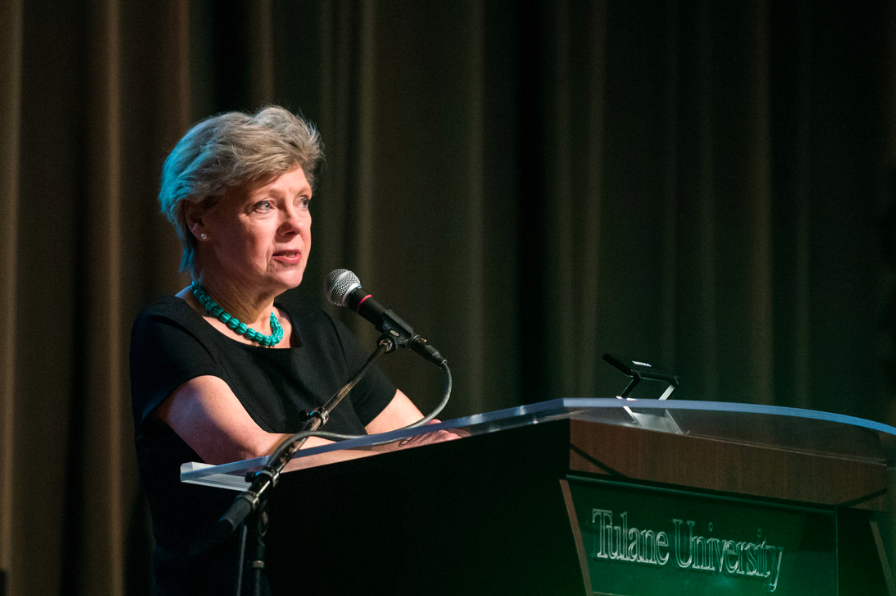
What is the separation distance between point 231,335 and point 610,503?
1.09 metres

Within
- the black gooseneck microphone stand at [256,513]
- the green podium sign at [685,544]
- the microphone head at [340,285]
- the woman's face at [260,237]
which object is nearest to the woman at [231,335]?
the woman's face at [260,237]

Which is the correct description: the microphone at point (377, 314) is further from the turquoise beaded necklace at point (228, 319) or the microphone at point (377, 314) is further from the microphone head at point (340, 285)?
the turquoise beaded necklace at point (228, 319)

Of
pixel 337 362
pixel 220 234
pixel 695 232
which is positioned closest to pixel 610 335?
pixel 695 232

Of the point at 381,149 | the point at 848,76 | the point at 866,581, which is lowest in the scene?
the point at 866,581

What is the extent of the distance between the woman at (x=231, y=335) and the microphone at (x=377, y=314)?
0.83ft

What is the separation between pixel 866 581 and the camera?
3.68 feet

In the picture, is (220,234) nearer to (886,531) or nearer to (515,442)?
(515,442)

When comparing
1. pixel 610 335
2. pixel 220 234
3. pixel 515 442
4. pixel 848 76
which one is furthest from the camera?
pixel 848 76

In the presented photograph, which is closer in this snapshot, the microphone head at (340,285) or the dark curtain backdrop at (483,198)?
the microphone head at (340,285)

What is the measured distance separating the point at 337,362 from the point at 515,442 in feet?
3.57

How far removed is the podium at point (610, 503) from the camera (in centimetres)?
99

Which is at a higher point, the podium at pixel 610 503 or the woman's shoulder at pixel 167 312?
the woman's shoulder at pixel 167 312

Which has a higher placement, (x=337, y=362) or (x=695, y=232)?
(x=695, y=232)

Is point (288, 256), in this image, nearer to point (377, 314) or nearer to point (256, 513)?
point (377, 314)
